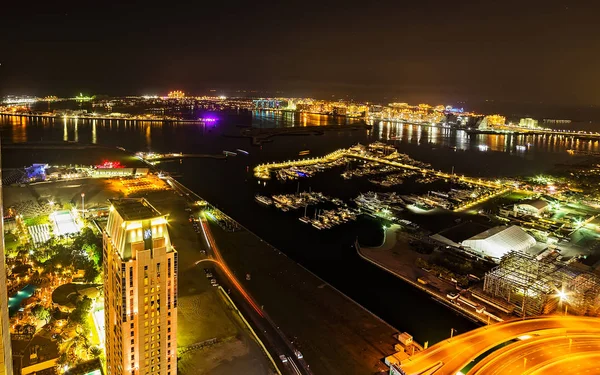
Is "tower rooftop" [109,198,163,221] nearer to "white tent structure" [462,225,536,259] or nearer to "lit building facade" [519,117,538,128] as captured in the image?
"white tent structure" [462,225,536,259]

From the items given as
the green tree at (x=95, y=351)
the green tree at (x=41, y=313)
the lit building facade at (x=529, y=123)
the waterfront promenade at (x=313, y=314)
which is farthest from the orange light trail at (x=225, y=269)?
the lit building facade at (x=529, y=123)

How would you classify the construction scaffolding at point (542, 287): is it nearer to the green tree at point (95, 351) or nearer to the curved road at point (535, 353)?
the curved road at point (535, 353)

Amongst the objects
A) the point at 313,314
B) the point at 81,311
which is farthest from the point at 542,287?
the point at 81,311

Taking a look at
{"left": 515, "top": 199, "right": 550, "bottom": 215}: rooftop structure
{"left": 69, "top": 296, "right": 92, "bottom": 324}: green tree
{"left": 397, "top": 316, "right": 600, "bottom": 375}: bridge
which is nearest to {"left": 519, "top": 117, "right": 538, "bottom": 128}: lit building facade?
{"left": 515, "top": 199, "right": 550, "bottom": 215}: rooftop structure

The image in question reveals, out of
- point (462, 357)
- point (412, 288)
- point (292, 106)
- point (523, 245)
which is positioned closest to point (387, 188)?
point (523, 245)

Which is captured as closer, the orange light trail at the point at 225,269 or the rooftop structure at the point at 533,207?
the orange light trail at the point at 225,269
